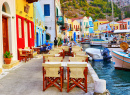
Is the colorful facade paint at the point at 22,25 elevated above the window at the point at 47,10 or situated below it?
below

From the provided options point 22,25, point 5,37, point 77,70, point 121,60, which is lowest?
point 121,60

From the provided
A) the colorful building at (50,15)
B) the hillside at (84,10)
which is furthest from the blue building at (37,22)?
the hillside at (84,10)

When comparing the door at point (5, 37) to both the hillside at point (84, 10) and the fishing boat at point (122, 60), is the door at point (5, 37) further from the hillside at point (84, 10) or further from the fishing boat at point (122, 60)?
the hillside at point (84, 10)

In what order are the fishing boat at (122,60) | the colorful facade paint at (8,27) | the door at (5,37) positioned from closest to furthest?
the colorful facade paint at (8,27)
the door at (5,37)
the fishing boat at (122,60)

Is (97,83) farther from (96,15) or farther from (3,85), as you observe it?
(96,15)

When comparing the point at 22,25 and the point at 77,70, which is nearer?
the point at 77,70

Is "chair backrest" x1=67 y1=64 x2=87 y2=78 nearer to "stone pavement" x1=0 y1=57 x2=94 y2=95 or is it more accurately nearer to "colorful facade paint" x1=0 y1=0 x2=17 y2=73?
"stone pavement" x1=0 y1=57 x2=94 y2=95

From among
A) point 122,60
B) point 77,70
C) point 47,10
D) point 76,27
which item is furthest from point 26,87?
point 76,27

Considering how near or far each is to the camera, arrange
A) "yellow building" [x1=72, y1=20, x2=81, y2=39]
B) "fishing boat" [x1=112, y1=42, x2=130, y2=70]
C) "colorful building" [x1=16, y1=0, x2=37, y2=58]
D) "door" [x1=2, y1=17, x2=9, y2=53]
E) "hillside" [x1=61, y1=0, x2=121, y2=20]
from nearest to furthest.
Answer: "door" [x1=2, y1=17, x2=9, y2=53]
"colorful building" [x1=16, y1=0, x2=37, y2=58]
"fishing boat" [x1=112, y1=42, x2=130, y2=70]
"yellow building" [x1=72, y1=20, x2=81, y2=39]
"hillside" [x1=61, y1=0, x2=121, y2=20]

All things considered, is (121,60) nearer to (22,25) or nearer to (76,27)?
(22,25)

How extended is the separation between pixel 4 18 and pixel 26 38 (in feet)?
14.3

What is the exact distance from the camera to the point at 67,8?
11706 centimetres

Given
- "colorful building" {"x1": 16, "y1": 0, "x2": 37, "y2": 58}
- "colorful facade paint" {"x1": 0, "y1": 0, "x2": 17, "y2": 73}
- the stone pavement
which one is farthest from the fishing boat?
"colorful facade paint" {"x1": 0, "y1": 0, "x2": 17, "y2": 73}

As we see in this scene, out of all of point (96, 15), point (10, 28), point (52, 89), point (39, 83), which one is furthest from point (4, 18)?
point (96, 15)
